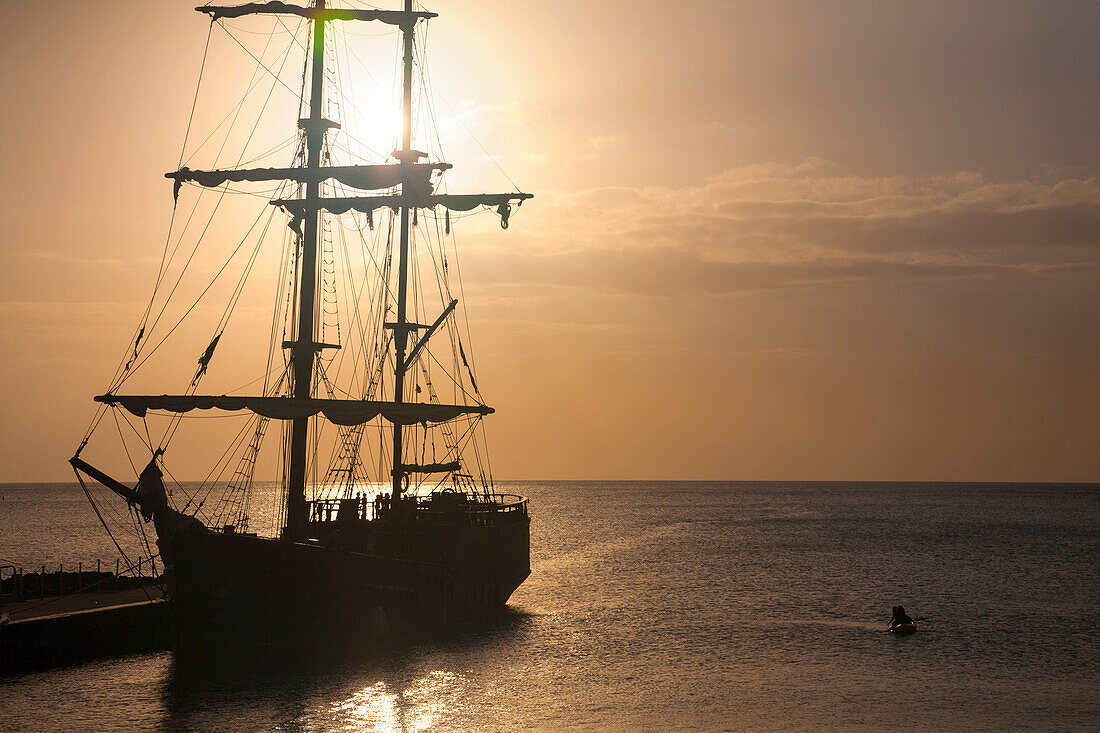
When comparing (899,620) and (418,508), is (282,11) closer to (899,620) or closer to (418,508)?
(418,508)

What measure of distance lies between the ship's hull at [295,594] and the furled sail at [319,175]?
14.1 m

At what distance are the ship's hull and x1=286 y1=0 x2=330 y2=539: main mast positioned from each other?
2082mm

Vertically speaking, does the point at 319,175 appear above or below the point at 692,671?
above


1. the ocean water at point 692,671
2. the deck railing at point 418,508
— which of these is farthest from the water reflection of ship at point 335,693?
the deck railing at point 418,508

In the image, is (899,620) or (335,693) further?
(899,620)

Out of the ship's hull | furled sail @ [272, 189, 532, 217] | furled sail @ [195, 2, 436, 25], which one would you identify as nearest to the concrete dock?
the ship's hull

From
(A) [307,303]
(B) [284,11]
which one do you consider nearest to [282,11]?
(B) [284,11]

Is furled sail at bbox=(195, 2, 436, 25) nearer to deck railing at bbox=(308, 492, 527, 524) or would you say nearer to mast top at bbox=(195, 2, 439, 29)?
mast top at bbox=(195, 2, 439, 29)

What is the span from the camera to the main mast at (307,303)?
1537 inches

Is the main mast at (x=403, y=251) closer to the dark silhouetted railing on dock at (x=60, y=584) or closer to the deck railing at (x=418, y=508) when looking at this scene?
the deck railing at (x=418, y=508)

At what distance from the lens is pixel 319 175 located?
4116cm

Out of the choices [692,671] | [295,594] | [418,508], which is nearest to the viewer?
[295,594]

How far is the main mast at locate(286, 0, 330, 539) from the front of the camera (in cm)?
3903

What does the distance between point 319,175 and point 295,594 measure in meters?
16.8
